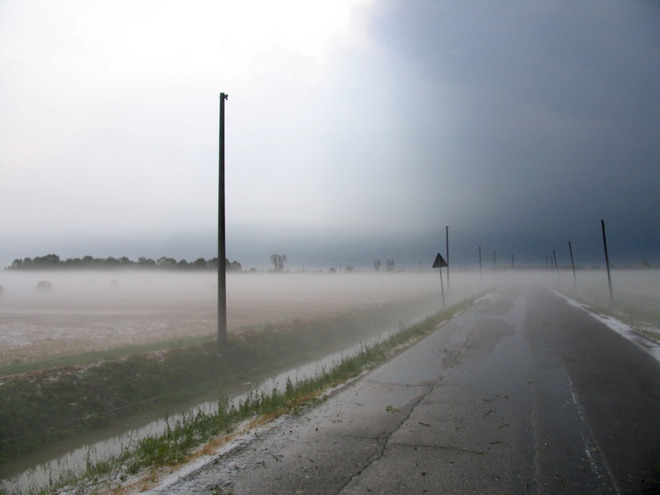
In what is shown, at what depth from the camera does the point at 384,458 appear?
480 cm

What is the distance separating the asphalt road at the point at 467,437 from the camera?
4211mm

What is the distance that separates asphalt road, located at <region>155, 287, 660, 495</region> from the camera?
421cm

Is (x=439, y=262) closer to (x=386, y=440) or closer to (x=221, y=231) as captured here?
(x=221, y=231)

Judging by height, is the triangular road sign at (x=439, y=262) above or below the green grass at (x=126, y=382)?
above

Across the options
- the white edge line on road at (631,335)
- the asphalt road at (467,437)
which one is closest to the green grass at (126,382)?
the asphalt road at (467,437)

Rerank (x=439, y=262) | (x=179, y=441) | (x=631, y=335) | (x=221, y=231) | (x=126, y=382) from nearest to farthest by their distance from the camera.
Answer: (x=179, y=441), (x=126, y=382), (x=221, y=231), (x=631, y=335), (x=439, y=262)

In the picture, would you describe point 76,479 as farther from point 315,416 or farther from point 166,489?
point 315,416

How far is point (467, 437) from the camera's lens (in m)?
5.43

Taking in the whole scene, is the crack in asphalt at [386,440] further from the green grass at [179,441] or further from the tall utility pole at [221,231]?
the tall utility pole at [221,231]

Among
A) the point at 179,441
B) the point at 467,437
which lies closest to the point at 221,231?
the point at 179,441

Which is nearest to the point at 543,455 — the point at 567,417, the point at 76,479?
the point at 567,417

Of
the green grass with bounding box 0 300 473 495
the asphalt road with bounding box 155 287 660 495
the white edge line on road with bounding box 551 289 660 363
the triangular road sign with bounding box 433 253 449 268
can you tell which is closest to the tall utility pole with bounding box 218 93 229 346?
the green grass with bounding box 0 300 473 495

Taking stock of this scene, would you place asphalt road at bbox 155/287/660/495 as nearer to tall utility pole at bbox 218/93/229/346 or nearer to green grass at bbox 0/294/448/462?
green grass at bbox 0/294/448/462

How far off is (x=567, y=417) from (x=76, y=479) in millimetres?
6715
